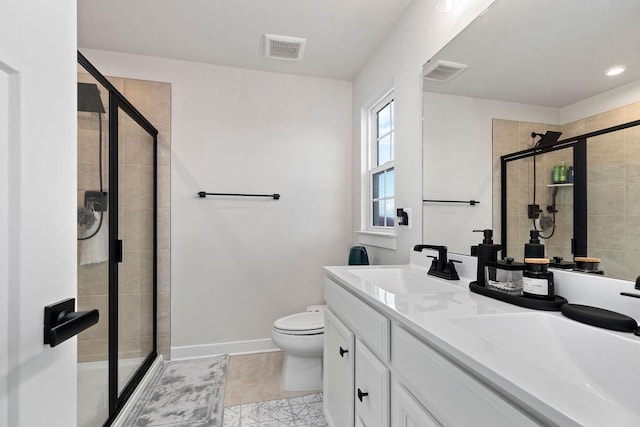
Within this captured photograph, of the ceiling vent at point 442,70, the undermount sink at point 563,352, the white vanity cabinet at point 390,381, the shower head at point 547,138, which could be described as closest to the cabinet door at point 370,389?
the white vanity cabinet at point 390,381

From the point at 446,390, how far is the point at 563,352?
341mm

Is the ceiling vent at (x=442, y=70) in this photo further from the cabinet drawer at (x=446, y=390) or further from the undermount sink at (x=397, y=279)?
the cabinet drawer at (x=446, y=390)

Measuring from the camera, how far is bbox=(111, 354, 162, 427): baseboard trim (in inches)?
63.1

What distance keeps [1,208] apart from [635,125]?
1.33 m

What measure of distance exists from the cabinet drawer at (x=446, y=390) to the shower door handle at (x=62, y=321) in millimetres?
705

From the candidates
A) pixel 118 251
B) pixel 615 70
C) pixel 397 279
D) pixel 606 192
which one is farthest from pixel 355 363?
Result: pixel 118 251

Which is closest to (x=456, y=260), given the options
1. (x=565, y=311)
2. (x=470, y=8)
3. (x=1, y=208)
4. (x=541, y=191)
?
(x=541, y=191)

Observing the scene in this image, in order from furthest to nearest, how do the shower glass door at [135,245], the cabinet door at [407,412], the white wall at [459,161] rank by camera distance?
the shower glass door at [135,245]
the white wall at [459,161]
the cabinet door at [407,412]

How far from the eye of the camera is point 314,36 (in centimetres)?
213

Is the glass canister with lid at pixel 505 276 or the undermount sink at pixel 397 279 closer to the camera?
the glass canister with lid at pixel 505 276

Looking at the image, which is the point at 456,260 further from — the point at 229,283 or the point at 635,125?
the point at 229,283

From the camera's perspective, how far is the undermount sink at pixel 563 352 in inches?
21.7

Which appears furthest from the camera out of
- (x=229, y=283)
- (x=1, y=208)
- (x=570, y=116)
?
(x=229, y=283)

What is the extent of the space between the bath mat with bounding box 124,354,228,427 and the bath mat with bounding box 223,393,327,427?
0.09 metres
